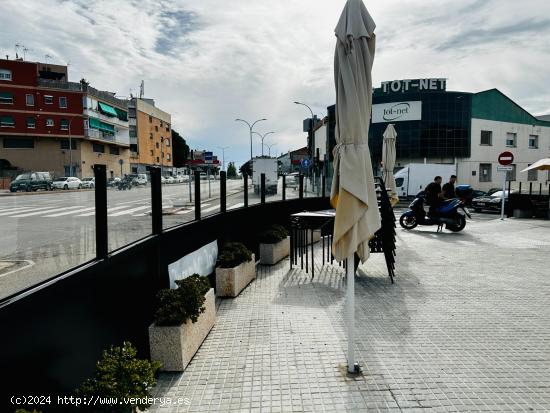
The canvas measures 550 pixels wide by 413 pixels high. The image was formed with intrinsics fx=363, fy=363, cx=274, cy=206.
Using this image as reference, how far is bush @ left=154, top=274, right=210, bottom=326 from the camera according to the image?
3.90 metres

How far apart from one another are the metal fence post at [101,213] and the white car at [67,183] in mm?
164

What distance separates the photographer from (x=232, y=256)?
20.8 ft

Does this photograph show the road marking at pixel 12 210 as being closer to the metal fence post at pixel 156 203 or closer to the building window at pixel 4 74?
the metal fence post at pixel 156 203

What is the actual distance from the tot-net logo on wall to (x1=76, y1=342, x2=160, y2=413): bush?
4642 cm

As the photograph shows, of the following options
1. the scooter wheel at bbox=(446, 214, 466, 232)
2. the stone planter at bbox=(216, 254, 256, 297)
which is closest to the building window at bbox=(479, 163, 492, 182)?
the scooter wheel at bbox=(446, 214, 466, 232)

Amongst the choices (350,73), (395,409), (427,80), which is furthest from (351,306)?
(427,80)

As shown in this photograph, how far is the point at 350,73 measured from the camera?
365 cm

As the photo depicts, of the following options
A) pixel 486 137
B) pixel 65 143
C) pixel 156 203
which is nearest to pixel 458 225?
pixel 156 203

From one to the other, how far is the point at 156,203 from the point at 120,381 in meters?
2.28

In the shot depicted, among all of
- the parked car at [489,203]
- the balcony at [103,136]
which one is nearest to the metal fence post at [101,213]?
the parked car at [489,203]

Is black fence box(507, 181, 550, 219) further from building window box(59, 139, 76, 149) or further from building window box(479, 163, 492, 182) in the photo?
building window box(59, 139, 76, 149)

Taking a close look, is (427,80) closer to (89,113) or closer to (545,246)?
(545,246)

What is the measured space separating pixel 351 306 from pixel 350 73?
2390mm

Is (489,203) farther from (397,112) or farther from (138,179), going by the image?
(397,112)
